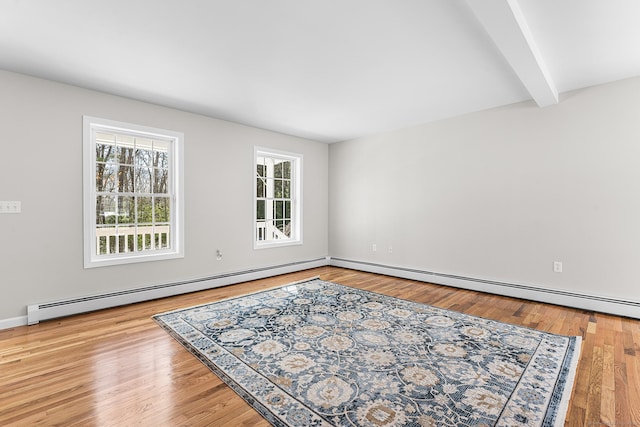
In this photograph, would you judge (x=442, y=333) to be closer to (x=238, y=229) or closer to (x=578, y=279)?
(x=578, y=279)

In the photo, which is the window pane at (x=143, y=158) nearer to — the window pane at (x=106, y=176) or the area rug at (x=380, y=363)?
the window pane at (x=106, y=176)

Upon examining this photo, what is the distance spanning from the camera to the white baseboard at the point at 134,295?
3.25 m

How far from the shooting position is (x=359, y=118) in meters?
4.77

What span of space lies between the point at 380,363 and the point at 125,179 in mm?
3802

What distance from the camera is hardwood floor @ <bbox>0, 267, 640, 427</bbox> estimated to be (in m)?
1.74

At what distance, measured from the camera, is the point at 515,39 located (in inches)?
93.7

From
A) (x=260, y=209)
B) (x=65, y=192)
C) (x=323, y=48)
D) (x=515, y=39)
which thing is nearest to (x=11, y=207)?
(x=65, y=192)

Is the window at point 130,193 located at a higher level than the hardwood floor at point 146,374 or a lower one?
higher

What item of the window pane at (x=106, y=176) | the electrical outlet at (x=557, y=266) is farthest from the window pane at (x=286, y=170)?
the electrical outlet at (x=557, y=266)

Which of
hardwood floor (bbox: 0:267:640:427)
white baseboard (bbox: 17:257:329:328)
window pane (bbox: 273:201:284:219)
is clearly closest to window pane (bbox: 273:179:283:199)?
window pane (bbox: 273:201:284:219)

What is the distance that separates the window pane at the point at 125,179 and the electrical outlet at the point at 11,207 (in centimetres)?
98

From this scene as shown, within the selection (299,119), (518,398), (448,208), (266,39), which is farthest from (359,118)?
(518,398)

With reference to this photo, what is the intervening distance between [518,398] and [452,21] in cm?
265

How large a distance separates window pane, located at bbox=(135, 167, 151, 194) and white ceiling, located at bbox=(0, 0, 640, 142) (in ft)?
3.17
